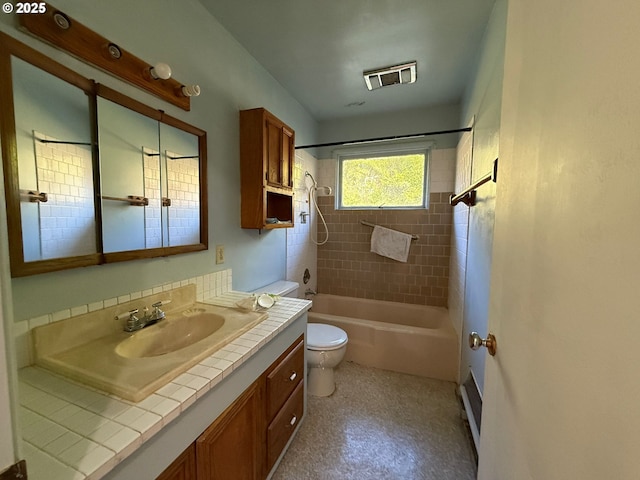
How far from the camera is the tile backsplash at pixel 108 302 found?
841 millimetres

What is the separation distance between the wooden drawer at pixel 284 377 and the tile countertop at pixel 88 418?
15.3 inches

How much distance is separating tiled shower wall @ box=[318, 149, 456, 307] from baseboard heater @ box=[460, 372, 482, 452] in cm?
123

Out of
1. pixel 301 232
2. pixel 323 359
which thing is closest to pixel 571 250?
pixel 323 359

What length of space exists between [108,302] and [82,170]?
0.55m

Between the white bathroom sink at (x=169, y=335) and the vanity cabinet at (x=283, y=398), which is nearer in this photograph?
the white bathroom sink at (x=169, y=335)

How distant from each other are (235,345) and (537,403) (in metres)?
0.97

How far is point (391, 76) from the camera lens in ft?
7.07

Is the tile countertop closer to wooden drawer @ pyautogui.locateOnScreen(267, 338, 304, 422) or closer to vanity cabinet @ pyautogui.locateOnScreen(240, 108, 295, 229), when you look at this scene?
wooden drawer @ pyautogui.locateOnScreen(267, 338, 304, 422)

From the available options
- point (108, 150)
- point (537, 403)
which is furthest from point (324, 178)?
point (537, 403)

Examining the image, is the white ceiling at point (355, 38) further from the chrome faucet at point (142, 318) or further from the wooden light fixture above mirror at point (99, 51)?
the chrome faucet at point (142, 318)

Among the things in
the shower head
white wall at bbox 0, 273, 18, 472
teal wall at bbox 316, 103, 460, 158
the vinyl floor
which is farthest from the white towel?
white wall at bbox 0, 273, 18, 472

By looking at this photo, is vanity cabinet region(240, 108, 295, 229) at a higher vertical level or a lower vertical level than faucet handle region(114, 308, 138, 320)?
higher

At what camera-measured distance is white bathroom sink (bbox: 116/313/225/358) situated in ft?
3.53

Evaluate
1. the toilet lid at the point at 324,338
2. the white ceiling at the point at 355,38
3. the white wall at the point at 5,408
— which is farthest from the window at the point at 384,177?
the white wall at the point at 5,408
